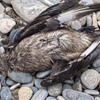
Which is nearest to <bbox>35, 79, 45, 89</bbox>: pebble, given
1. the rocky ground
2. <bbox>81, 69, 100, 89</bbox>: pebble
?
the rocky ground

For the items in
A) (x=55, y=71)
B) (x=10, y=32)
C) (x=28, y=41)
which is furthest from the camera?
(x=10, y=32)

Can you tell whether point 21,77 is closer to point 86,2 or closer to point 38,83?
point 38,83

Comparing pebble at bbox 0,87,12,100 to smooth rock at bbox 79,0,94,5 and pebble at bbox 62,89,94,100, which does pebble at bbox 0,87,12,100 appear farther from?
smooth rock at bbox 79,0,94,5

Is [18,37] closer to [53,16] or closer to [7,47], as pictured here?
[7,47]

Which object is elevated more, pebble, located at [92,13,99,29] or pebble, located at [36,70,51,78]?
pebble, located at [92,13,99,29]

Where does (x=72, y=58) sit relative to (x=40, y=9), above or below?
below

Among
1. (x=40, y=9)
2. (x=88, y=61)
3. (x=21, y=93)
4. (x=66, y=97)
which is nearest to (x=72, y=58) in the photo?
(x=88, y=61)
